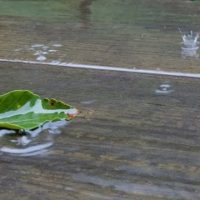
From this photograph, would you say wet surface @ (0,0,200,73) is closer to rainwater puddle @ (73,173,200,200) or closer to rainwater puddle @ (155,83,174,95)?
rainwater puddle @ (155,83,174,95)

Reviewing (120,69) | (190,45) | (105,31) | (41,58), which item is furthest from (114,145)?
(105,31)

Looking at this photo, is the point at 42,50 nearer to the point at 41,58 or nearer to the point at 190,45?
the point at 41,58

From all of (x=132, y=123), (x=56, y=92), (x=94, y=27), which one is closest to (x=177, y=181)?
(x=132, y=123)

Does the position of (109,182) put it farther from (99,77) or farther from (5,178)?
(99,77)

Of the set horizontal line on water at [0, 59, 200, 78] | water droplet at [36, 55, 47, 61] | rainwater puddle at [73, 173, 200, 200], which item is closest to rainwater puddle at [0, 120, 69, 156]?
rainwater puddle at [73, 173, 200, 200]

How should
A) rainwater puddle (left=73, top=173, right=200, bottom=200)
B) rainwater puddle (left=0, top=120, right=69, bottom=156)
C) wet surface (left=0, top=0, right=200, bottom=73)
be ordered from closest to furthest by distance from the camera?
rainwater puddle (left=73, top=173, right=200, bottom=200) < rainwater puddle (left=0, top=120, right=69, bottom=156) < wet surface (left=0, top=0, right=200, bottom=73)

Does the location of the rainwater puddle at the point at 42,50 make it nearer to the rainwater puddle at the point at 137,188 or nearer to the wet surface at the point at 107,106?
the wet surface at the point at 107,106
